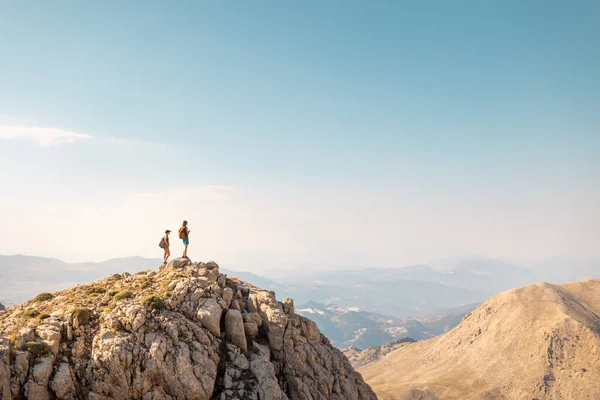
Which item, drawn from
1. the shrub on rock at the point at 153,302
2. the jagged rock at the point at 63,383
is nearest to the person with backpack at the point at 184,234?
the shrub on rock at the point at 153,302

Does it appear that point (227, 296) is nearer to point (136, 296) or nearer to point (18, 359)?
point (136, 296)

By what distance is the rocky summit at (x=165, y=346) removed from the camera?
27.9 metres

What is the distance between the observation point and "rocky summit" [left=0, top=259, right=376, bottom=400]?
27938 millimetres

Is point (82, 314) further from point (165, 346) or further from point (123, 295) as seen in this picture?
point (165, 346)

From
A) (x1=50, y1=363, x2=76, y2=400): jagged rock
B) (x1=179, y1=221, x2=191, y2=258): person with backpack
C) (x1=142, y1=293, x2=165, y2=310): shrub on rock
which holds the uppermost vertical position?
(x1=179, y1=221, x2=191, y2=258): person with backpack

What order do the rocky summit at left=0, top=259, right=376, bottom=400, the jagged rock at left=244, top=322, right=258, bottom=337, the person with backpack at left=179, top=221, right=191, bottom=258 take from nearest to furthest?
1. the rocky summit at left=0, top=259, right=376, bottom=400
2. the jagged rock at left=244, top=322, right=258, bottom=337
3. the person with backpack at left=179, top=221, right=191, bottom=258

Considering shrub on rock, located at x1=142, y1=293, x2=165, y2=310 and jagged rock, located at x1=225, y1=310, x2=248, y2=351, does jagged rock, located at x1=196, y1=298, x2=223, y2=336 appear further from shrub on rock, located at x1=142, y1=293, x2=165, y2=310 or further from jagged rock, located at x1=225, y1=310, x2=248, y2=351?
shrub on rock, located at x1=142, y1=293, x2=165, y2=310

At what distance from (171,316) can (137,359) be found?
15.2 ft

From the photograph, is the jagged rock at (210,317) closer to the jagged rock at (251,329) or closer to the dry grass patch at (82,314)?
the jagged rock at (251,329)

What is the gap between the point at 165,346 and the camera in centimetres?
3056

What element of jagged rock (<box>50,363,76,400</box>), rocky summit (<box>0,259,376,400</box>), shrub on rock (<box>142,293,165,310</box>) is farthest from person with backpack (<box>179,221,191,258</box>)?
jagged rock (<box>50,363,76,400</box>)

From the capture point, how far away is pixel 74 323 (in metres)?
31.1

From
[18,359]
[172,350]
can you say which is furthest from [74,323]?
[172,350]

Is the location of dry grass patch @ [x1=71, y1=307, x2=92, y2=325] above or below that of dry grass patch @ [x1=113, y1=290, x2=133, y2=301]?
below
